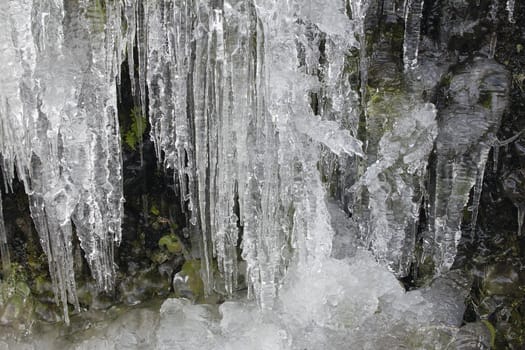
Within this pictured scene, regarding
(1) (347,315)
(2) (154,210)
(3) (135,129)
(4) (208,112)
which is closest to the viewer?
(4) (208,112)

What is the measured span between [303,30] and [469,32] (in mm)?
670

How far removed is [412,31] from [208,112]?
2.79 ft

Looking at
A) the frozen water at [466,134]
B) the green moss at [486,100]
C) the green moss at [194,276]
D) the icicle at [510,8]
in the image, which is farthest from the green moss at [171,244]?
the icicle at [510,8]

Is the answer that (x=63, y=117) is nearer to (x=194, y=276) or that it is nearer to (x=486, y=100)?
(x=194, y=276)

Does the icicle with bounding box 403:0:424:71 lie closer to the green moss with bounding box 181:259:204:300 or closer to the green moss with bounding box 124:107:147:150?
the green moss with bounding box 124:107:147:150

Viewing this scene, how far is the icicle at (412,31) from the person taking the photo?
2662 mm

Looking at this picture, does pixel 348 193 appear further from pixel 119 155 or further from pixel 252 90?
pixel 119 155

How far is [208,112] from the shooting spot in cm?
265

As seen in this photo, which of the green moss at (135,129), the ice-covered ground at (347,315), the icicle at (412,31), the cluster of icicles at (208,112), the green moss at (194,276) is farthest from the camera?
the green moss at (194,276)

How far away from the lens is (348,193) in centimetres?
298

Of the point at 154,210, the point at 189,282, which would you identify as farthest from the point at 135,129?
the point at 189,282

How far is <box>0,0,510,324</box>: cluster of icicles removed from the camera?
2.55m

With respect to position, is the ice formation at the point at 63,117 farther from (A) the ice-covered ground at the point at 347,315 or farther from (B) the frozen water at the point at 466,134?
(B) the frozen water at the point at 466,134

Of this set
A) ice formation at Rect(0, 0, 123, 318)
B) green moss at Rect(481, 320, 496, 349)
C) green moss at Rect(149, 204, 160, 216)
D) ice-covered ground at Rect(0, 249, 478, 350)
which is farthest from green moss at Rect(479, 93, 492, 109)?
green moss at Rect(149, 204, 160, 216)
